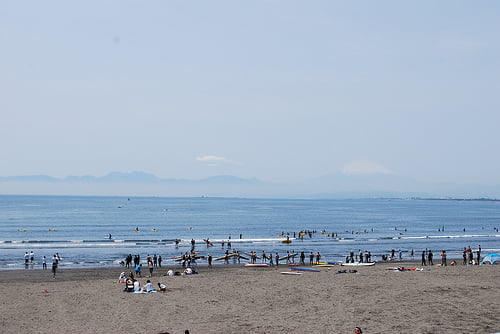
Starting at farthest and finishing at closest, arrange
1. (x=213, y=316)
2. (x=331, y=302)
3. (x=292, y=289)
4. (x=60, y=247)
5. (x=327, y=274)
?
(x=60, y=247)
(x=327, y=274)
(x=292, y=289)
(x=331, y=302)
(x=213, y=316)

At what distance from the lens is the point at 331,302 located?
2361 cm

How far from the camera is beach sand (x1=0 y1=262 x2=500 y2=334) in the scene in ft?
64.3

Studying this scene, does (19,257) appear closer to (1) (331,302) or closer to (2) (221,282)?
(2) (221,282)

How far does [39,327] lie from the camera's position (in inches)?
797

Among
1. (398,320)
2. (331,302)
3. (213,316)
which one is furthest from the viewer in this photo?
(331,302)

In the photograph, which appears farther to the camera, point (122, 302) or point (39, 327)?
point (122, 302)

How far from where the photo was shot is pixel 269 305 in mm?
23406

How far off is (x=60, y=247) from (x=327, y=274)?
133ft

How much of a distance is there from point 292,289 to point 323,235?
199ft

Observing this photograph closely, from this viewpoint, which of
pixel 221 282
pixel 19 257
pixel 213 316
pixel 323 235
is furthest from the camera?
pixel 323 235

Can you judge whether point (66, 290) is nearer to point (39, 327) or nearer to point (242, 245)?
point (39, 327)

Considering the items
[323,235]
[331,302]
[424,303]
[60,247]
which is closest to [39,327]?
[331,302]

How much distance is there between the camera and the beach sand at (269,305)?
19.6 metres

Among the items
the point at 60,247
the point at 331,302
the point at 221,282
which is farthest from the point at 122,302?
the point at 60,247
